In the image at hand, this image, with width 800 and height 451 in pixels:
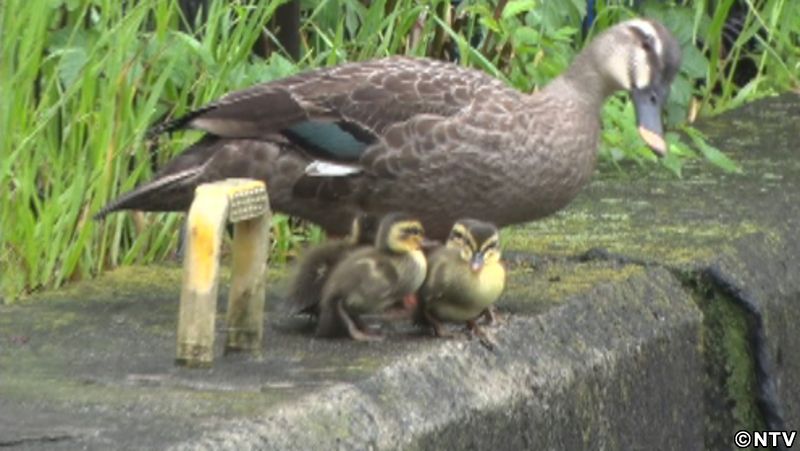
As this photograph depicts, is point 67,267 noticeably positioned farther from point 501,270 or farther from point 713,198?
point 713,198

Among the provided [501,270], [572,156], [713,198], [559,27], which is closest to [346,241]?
[501,270]

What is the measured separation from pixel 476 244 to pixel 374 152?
2.20 feet

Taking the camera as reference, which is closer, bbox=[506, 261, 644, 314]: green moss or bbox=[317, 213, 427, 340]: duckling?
bbox=[317, 213, 427, 340]: duckling

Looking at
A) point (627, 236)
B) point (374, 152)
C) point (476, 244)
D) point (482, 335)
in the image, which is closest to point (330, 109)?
point (374, 152)

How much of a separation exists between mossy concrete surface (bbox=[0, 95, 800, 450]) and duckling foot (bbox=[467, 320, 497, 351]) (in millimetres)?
22

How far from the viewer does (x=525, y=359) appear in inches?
197

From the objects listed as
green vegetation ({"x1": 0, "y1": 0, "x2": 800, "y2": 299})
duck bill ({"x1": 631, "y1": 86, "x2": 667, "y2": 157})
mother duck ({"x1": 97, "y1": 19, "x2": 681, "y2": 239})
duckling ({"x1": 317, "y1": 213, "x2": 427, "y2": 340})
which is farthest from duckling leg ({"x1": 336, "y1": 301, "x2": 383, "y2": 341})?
duck bill ({"x1": 631, "y1": 86, "x2": 667, "y2": 157})

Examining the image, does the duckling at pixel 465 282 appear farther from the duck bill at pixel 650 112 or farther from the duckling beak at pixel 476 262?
the duck bill at pixel 650 112

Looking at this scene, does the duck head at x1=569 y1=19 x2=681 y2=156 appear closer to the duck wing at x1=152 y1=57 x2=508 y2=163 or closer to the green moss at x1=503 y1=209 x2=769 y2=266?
the green moss at x1=503 y1=209 x2=769 y2=266

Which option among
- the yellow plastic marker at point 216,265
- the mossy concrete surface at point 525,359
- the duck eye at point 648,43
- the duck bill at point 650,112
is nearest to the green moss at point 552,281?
the mossy concrete surface at point 525,359

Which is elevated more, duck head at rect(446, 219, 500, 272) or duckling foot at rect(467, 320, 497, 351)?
duck head at rect(446, 219, 500, 272)

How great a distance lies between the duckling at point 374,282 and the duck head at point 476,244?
91 mm

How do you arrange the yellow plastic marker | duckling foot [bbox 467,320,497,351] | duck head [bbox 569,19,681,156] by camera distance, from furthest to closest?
1. duck head [bbox 569,19,681,156]
2. duckling foot [bbox 467,320,497,351]
3. the yellow plastic marker

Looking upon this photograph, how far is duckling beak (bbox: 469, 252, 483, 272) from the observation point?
504 centimetres
